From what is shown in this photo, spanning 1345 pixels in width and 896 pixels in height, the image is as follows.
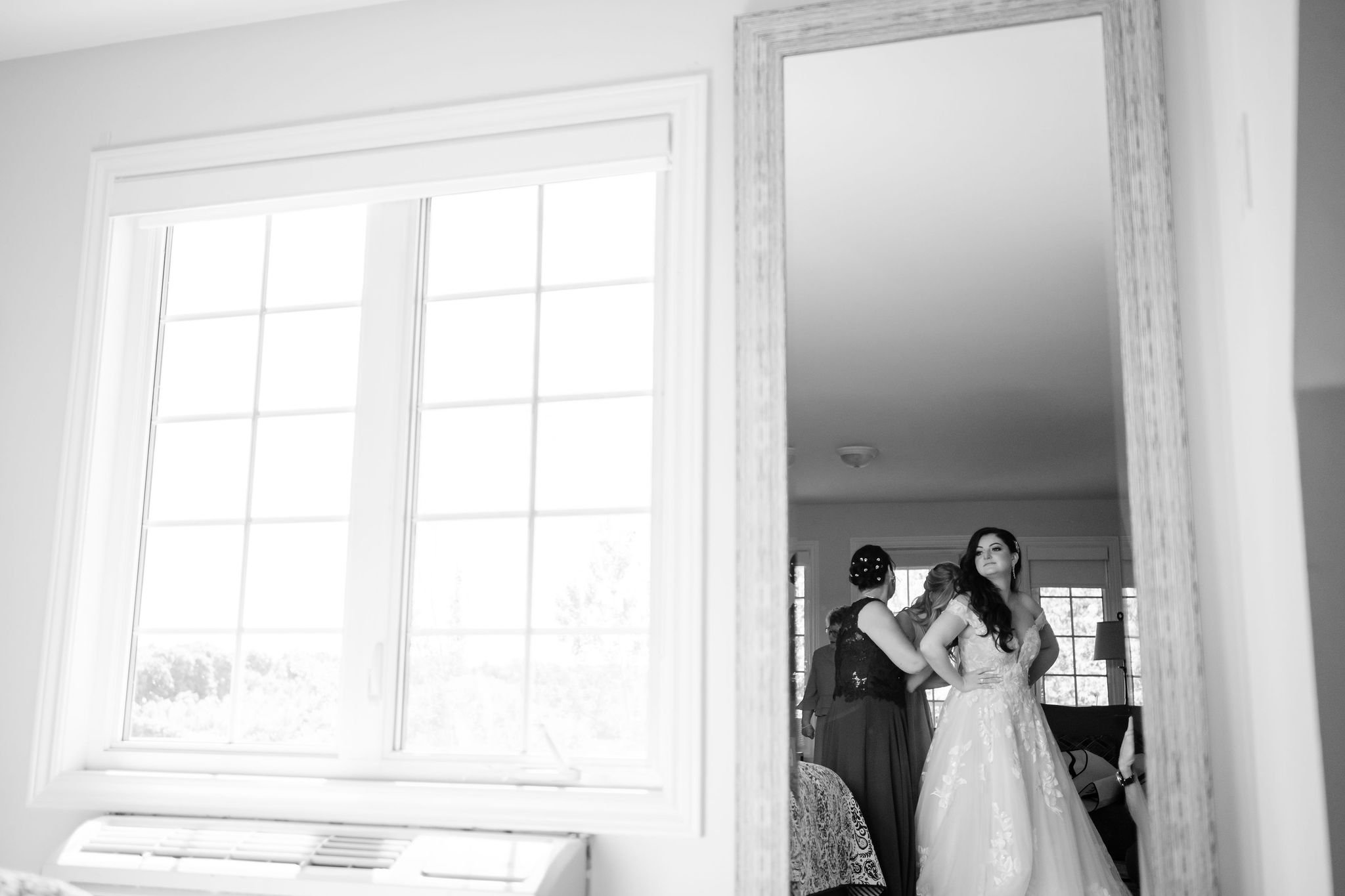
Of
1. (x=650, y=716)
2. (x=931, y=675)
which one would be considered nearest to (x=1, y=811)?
(x=650, y=716)

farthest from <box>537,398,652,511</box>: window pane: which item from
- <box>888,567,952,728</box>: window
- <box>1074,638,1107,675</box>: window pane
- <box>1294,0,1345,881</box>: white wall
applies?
<box>1294,0,1345,881</box>: white wall

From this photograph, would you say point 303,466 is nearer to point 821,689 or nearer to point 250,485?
point 250,485

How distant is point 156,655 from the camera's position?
2.61 meters

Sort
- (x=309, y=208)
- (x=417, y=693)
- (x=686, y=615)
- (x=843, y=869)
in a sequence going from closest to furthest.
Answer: (x=843, y=869) < (x=686, y=615) < (x=417, y=693) < (x=309, y=208)

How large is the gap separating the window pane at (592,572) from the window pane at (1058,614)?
82cm

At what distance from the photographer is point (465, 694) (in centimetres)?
239

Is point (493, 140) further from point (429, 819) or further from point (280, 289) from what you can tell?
point (429, 819)

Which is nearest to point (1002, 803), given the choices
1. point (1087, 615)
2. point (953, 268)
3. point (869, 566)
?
point (1087, 615)

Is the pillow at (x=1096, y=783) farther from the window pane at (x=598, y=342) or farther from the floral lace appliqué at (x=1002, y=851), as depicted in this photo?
the window pane at (x=598, y=342)

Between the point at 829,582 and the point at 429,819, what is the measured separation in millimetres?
956

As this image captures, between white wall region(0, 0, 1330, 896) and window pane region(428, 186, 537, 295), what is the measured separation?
0.79 ft

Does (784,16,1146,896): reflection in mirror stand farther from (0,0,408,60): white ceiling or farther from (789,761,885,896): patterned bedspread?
(0,0,408,60): white ceiling

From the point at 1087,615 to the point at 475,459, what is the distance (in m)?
1.33

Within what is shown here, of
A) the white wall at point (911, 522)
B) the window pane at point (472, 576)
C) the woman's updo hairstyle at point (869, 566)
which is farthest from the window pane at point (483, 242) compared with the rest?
the woman's updo hairstyle at point (869, 566)
